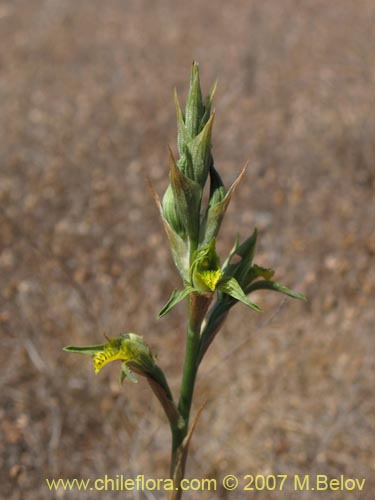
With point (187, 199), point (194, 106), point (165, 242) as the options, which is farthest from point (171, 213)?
point (165, 242)

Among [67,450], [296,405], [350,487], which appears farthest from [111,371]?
[350,487]

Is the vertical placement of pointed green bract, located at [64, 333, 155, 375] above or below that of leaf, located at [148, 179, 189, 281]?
below

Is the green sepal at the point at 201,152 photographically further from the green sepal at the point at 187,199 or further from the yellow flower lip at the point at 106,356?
the yellow flower lip at the point at 106,356

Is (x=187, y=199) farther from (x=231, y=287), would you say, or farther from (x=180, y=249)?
(x=231, y=287)

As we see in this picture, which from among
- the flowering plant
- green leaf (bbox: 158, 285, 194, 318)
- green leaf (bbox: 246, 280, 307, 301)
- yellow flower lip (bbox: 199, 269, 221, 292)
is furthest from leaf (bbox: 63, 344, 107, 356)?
green leaf (bbox: 246, 280, 307, 301)

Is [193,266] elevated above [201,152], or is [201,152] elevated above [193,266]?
[201,152]

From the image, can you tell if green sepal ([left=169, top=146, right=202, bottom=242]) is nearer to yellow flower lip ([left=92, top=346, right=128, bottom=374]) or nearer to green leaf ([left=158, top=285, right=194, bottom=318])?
green leaf ([left=158, top=285, right=194, bottom=318])

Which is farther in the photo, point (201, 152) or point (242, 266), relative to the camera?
point (242, 266)
